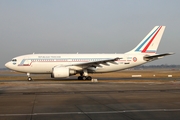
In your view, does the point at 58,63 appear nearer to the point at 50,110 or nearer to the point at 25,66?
the point at 25,66

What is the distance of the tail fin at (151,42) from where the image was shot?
34500mm

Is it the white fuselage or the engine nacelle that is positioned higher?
the white fuselage

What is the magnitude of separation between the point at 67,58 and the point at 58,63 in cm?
139

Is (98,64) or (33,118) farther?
(98,64)

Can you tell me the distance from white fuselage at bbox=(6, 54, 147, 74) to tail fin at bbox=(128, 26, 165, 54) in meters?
1.74

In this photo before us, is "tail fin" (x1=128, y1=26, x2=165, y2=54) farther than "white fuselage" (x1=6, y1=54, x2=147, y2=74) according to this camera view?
Yes

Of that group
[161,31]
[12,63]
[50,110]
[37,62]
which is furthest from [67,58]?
[50,110]

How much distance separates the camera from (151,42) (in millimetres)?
34594

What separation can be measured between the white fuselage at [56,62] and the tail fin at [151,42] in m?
1.74

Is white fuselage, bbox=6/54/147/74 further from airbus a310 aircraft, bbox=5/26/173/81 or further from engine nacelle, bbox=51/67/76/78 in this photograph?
engine nacelle, bbox=51/67/76/78

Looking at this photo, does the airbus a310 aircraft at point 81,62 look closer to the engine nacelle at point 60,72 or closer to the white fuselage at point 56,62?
the white fuselage at point 56,62

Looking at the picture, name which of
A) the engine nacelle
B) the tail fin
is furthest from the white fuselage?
the tail fin

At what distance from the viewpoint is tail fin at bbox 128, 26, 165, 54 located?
1358 inches

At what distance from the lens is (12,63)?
32094mm
